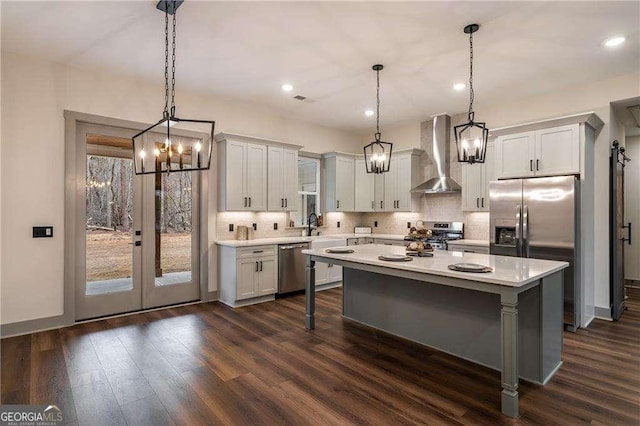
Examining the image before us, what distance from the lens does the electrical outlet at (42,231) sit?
12.8 feet

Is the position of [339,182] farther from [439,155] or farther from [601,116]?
[601,116]

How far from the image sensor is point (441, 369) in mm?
3010

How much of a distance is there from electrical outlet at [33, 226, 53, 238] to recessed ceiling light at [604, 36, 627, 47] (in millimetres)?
6397

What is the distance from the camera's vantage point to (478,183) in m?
5.48

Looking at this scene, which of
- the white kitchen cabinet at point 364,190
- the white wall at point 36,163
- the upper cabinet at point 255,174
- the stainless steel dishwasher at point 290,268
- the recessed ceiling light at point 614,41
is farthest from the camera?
the white kitchen cabinet at point 364,190

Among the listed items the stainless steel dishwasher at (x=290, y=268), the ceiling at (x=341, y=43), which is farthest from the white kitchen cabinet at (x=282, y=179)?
the ceiling at (x=341, y=43)

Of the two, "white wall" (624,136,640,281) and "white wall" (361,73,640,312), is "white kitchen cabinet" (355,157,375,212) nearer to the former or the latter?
"white wall" (361,73,640,312)

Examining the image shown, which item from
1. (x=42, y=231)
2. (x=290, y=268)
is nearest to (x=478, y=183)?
(x=290, y=268)

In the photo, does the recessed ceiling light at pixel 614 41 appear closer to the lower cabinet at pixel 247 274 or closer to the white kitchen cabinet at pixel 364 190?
the white kitchen cabinet at pixel 364 190

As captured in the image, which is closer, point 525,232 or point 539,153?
point 525,232

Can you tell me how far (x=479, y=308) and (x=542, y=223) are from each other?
1.99 metres

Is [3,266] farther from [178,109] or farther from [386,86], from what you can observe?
[386,86]

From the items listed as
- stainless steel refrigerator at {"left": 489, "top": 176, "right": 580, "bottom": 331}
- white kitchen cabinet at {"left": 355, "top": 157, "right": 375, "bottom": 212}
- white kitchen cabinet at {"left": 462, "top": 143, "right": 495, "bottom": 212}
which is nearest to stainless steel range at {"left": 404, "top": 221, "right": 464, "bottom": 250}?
white kitchen cabinet at {"left": 462, "top": 143, "right": 495, "bottom": 212}

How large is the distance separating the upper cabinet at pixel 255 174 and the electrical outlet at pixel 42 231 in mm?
2100
